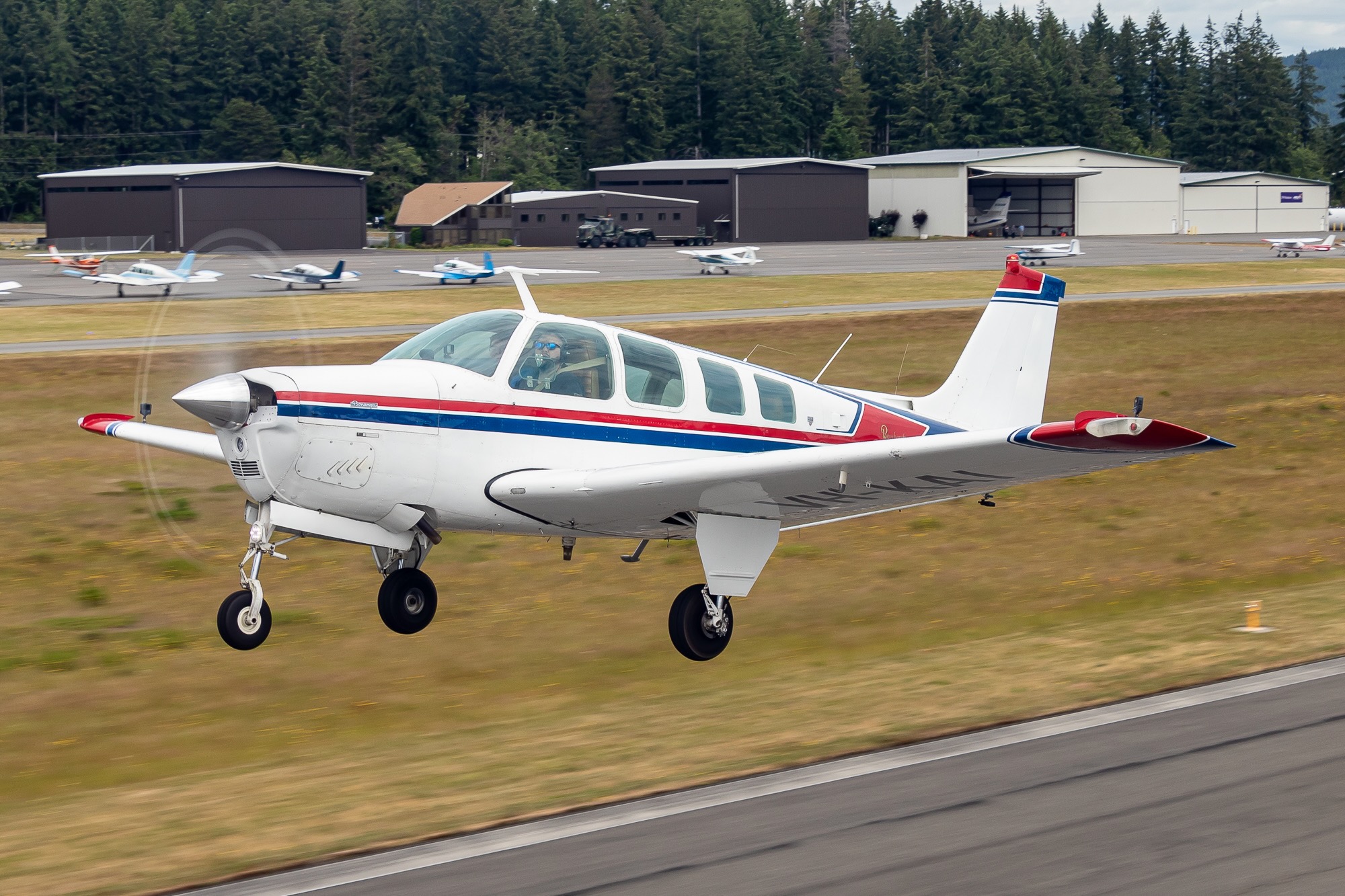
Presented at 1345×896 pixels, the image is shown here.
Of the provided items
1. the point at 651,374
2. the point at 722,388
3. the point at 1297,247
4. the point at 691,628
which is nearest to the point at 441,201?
the point at 1297,247

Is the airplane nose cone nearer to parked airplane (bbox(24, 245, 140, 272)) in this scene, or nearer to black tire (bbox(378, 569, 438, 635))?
black tire (bbox(378, 569, 438, 635))

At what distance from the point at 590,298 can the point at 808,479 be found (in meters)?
38.9

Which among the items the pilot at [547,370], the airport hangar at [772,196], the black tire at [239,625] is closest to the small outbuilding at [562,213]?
the airport hangar at [772,196]

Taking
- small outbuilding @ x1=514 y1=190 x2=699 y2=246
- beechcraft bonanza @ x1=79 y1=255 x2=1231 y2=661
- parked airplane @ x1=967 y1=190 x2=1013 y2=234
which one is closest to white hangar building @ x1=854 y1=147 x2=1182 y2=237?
parked airplane @ x1=967 y1=190 x2=1013 y2=234

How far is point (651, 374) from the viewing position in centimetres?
1205

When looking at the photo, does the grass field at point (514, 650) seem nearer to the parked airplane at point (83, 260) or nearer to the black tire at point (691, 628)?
the black tire at point (691, 628)

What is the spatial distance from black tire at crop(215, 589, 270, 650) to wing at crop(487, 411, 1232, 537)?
2.22 m

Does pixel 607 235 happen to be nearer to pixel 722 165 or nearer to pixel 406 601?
pixel 722 165

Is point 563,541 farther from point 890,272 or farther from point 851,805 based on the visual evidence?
point 890,272

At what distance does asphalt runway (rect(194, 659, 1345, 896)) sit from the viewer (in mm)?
7598

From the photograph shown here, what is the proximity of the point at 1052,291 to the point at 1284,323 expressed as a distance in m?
33.4

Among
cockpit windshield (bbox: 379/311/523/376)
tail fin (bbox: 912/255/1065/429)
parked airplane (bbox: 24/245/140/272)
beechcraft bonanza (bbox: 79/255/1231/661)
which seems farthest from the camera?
parked airplane (bbox: 24/245/140/272)

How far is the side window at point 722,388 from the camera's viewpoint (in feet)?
40.5

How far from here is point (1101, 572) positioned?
18672 mm
